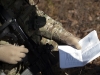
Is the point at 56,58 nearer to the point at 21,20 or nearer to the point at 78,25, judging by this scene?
the point at 21,20

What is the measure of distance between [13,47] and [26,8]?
55cm

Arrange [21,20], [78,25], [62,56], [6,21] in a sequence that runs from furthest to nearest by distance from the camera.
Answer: [78,25]
[21,20]
[62,56]
[6,21]

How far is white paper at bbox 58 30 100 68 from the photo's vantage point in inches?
108

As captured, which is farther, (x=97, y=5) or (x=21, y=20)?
(x=97, y=5)

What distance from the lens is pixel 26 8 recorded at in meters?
3.14

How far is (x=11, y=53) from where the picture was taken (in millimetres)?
2750

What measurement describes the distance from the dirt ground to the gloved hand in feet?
3.17

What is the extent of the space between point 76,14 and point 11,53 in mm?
1820

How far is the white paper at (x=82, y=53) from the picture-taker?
276 centimetres

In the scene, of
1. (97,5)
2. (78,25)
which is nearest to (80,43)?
(78,25)

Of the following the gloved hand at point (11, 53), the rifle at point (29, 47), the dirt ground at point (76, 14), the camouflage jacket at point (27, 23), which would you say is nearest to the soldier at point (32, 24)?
the camouflage jacket at point (27, 23)

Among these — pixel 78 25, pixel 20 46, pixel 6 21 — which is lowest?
pixel 78 25

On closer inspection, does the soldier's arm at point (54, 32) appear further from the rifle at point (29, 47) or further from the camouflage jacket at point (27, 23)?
the rifle at point (29, 47)

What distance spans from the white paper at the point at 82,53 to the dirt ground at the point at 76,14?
2.55ft
